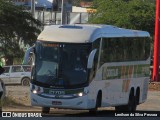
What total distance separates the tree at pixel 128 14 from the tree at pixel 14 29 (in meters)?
6.13

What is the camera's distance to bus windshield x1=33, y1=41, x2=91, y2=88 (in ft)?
69.2

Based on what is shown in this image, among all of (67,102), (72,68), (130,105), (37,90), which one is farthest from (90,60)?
(130,105)

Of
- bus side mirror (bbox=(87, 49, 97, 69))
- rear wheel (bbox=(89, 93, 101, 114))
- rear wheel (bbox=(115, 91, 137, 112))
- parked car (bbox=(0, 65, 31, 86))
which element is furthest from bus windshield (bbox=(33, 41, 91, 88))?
parked car (bbox=(0, 65, 31, 86))

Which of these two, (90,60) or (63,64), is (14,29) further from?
(90,60)

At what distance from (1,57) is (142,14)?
41.8ft

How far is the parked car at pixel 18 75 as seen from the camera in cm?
4762

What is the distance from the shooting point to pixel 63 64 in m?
21.2

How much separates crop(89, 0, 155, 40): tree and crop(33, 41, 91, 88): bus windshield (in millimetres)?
34956

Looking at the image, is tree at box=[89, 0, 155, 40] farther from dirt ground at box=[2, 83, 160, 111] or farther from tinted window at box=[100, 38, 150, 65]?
tinted window at box=[100, 38, 150, 65]

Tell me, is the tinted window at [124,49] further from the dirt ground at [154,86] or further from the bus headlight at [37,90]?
the dirt ground at [154,86]

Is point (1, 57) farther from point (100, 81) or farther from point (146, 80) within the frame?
point (100, 81)

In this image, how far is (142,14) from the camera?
185ft

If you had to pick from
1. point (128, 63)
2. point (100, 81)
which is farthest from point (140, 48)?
point (100, 81)

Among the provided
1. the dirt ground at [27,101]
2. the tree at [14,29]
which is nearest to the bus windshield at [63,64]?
the dirt ground at [27,101]
